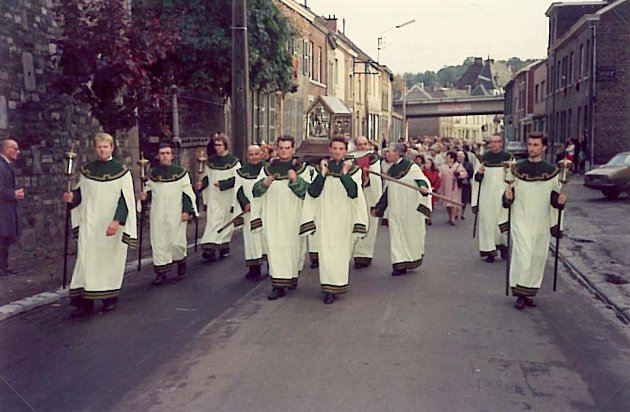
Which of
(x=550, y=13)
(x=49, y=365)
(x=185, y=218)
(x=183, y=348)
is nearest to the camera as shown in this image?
(x=49, y=365)

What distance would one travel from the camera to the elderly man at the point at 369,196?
11.2 meters

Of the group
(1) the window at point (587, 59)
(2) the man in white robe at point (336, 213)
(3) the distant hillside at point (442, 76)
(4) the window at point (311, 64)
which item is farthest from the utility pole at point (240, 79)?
(3) the distant hillside at point (442, 76)

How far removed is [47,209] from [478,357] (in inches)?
332

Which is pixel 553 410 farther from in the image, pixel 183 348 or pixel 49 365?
pixel 49 365

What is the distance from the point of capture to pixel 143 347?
268 inches

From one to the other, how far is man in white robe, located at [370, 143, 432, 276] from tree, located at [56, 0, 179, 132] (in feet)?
12.6

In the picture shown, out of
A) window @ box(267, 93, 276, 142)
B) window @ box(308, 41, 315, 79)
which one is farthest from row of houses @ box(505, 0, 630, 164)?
window @ box(267, 93, 276, 142)

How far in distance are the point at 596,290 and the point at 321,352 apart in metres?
4.63

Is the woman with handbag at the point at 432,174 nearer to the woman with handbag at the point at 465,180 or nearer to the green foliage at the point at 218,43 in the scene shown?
the woman with handbag at the point at 465,180

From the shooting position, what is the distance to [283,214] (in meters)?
9.21

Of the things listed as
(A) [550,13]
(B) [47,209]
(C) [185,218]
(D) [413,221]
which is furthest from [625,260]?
(A) [550,13]

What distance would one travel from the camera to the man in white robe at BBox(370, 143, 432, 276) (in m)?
10.6

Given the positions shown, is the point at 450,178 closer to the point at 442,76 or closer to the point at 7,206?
the point at 7,206

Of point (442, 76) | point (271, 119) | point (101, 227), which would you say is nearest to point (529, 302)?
point (101, 227)
